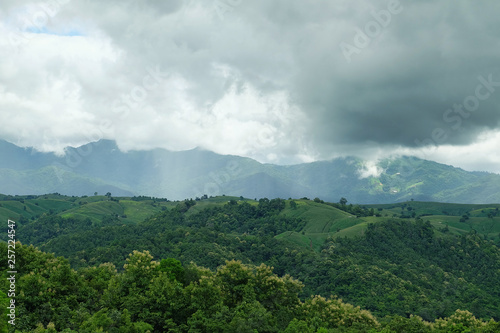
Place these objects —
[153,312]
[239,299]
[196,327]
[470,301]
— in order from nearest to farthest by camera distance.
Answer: [196,327] → [153,312] → [239,299] → [470,301]

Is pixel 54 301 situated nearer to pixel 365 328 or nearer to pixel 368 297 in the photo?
pixel 365 328

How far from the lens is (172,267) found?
90.6m

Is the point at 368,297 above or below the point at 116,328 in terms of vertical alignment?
below

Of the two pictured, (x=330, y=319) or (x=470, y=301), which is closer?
(x=330, y=319)

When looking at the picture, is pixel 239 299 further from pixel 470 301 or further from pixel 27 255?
pixel 470 301

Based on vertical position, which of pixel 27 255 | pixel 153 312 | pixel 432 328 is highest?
pixel 27 255

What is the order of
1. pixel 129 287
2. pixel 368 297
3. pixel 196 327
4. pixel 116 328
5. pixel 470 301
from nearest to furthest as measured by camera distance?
pixel 116 328, pixel 196 327, pixel 129 287, pixel 368 297, pixel 470 301

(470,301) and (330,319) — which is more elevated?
(330,319)

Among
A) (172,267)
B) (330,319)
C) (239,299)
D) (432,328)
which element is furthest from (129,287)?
(432,328)

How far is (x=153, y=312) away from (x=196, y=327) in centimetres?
918

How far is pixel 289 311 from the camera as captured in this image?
85562mm

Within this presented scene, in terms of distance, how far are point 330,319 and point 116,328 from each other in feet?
153

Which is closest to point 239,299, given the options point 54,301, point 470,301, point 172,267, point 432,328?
point 172,267

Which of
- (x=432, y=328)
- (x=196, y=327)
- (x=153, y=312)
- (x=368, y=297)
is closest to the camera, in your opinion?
(x=196, y=327)
